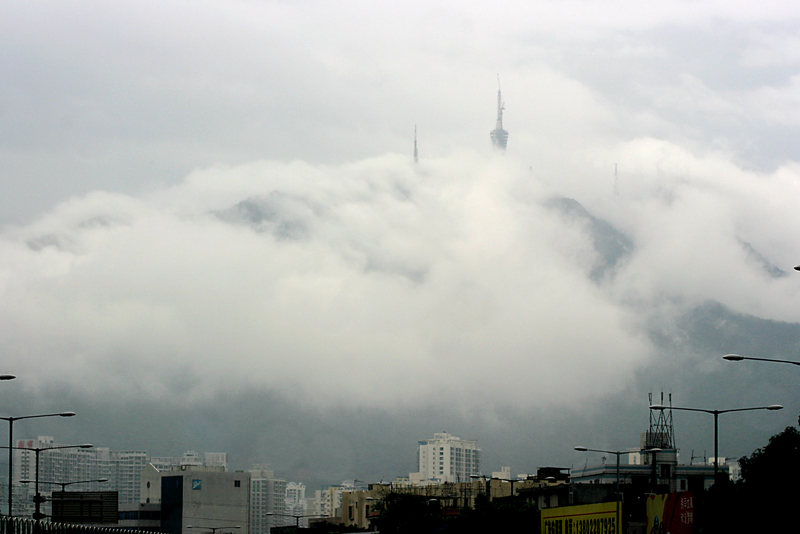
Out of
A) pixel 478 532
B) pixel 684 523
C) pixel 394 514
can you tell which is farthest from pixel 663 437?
pixel 684 523

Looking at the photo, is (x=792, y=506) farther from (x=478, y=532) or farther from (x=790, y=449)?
(x=478, y=532)

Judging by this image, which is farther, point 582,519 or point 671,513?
point 582,519

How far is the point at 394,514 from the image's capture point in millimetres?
144625

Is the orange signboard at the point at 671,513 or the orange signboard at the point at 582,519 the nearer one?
the orange signboard at the point at 671,513

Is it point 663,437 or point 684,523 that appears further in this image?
point 663,437

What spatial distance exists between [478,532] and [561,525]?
54.9 meters

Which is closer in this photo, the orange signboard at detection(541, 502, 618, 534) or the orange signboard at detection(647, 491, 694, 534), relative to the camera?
the orange signboard at detection(647, 491, 694, 534)

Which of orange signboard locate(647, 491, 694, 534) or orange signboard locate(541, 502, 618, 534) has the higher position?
orange signboard locate(647, 491, 694, 534)

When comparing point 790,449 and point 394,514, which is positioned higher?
point 790,449

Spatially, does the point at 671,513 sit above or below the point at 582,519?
above

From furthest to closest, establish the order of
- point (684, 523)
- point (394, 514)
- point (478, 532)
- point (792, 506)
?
point (394, 514) → point (478, 532) → point (792, 506) → point (684, 523)

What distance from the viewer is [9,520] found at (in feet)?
191

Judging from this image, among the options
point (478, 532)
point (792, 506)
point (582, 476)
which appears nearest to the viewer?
point (792, 506)

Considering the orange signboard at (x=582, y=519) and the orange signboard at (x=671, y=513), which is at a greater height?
the orange signboard at (x=671, y=513)
